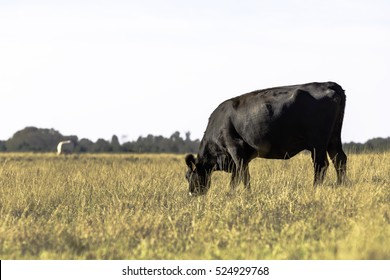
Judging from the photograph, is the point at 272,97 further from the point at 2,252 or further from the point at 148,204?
the point at 2,252

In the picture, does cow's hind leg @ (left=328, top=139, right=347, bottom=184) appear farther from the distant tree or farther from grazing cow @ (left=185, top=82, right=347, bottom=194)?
the distant tree

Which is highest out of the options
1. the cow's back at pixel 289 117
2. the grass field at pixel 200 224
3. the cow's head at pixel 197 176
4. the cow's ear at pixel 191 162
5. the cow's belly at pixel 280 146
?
the cow's back at pixel 289 117

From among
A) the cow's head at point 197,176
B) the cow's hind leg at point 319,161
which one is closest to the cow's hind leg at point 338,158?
the cow's hind leg at point 319,161

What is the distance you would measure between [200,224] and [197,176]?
5027 mm

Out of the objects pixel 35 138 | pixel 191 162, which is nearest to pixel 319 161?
pixel 191 162

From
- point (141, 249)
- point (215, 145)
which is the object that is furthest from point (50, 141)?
point (141, 249)

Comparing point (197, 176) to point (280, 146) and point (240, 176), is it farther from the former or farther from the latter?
point (280, 146)

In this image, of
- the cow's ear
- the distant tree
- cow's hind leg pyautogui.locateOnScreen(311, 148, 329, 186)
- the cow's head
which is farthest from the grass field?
the distant tree

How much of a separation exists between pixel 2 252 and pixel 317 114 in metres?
6.60

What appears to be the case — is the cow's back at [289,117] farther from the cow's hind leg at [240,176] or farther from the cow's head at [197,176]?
the cow's head at [197,176]

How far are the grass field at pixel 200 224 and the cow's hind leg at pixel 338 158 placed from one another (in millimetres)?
546

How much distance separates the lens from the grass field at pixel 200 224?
7.27m

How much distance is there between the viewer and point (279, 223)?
8711 mm

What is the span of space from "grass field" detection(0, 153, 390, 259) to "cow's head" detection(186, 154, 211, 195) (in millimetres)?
931
